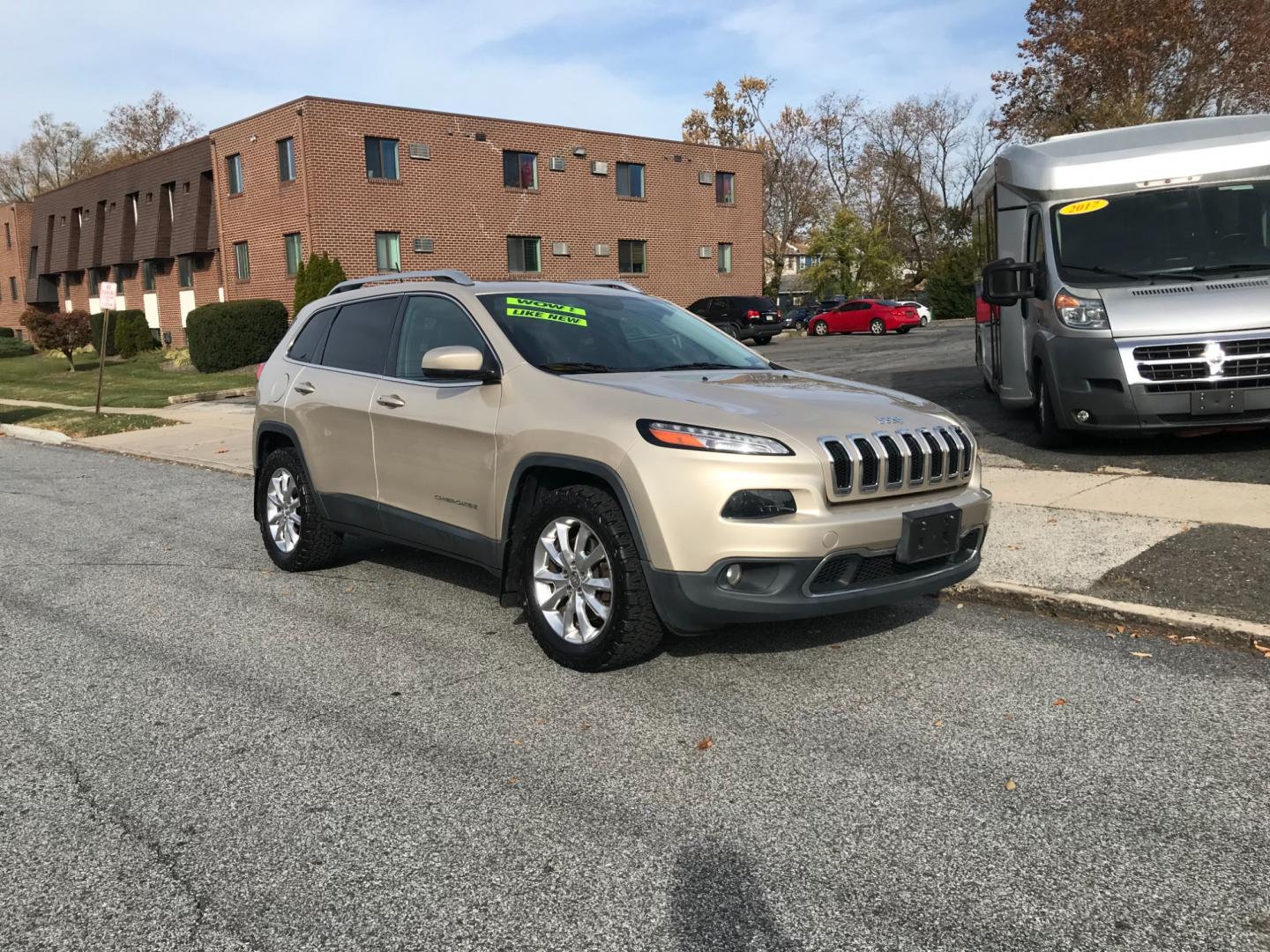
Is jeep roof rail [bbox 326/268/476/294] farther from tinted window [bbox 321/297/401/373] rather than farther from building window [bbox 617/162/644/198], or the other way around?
building window [bbox 617/162/644/198]

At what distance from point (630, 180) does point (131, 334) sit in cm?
1904

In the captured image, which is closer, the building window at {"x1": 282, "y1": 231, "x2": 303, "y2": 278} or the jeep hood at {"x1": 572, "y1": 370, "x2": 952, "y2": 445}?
the jeep hood at {"x1": 572, "y1": 370, "x2": 952, "y2": 445}

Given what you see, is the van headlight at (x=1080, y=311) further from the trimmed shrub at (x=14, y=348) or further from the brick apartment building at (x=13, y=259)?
the brick apartment building at (x=13, y=259)

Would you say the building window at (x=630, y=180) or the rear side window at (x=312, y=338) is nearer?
the rear side window at (x=312, y=338)

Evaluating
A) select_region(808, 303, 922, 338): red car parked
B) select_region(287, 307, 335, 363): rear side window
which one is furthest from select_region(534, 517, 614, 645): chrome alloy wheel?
select_region(808, 303, 922, 338): red car parked

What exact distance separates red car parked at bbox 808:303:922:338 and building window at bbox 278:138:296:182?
20654mm

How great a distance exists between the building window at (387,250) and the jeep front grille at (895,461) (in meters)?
30.0

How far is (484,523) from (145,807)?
6.75 ft

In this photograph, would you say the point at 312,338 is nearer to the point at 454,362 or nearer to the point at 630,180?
the point at 454,362

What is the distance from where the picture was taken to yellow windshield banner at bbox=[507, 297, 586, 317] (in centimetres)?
561

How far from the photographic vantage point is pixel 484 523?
206 inches

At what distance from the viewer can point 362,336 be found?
20.9 feet

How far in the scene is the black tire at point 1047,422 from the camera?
1007 cm

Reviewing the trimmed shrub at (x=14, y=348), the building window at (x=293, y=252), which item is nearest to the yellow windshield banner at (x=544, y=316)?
the building window at (x=293, y=252)
